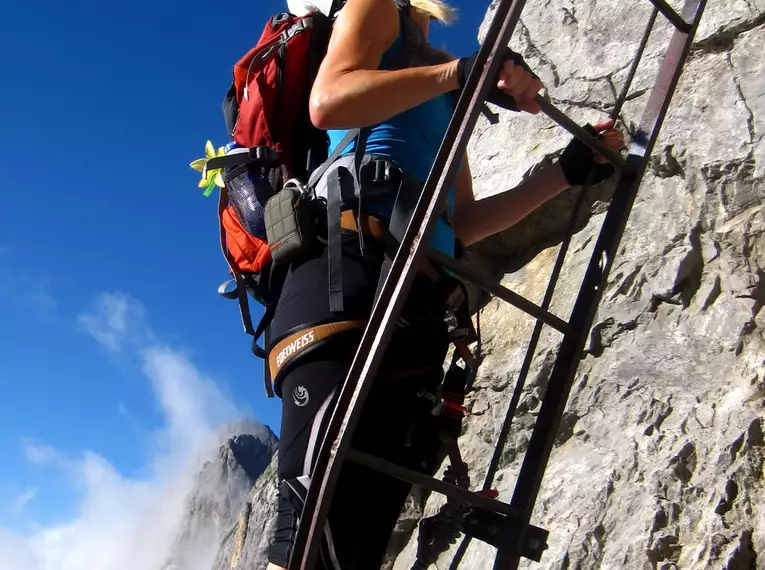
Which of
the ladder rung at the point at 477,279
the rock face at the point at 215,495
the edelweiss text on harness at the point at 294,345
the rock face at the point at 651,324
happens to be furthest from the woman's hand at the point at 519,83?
the rock face at the point at 215,495

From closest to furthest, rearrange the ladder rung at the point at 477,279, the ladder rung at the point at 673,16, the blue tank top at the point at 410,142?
the ladder rung at the point at 477,279 → the blue tank top at the point at 410,142 → the ladder rung at the point at 673,16

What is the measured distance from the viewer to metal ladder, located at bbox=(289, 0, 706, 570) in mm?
1838

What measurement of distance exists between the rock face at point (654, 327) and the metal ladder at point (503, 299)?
1.72 metres

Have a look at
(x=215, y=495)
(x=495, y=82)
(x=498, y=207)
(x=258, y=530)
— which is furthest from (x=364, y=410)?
(x=215, y=495)

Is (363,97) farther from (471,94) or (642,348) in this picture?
(642,348)

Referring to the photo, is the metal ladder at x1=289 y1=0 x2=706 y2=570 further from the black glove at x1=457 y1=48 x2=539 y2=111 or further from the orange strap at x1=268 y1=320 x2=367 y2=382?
the orange strap at x1=268 y1=320 x2=367 y2=382

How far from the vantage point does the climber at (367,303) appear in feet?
6.95

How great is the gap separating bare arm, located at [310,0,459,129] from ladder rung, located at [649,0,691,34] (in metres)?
0.95

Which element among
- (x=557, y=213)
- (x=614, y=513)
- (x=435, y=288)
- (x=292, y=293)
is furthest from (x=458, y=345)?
(x=557, y=213)

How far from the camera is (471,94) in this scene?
2059 millimetres

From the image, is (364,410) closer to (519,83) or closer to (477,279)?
(477,279)

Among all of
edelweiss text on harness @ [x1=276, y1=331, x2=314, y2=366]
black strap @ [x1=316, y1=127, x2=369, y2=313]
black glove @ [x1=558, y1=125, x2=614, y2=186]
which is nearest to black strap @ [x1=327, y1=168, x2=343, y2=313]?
black strap @ [x1=316, y1=127, x2=369, y2=313]

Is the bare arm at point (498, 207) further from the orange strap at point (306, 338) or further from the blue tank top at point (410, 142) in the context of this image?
the orange strap at point (306, 338)

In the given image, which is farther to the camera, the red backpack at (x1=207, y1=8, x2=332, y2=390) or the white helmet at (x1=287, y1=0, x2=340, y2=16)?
the white helmet at (x1=287, y1=0, x2=340, y2=16)
